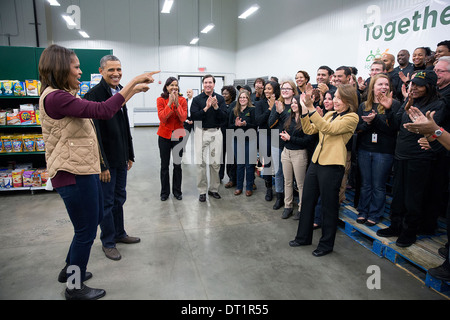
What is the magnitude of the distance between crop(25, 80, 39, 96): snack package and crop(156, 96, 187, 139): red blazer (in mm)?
1891

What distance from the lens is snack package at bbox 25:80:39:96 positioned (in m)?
4.22

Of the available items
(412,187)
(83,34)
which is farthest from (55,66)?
(83,34)

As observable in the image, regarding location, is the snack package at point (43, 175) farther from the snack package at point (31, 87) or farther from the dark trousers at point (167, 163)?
the dark trousers at point (167, 163)

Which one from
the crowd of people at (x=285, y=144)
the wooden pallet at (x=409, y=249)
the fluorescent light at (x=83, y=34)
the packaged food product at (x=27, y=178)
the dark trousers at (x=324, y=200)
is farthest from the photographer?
the fluorescent light at (x=83, y=34)

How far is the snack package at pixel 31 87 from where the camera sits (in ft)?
13.9

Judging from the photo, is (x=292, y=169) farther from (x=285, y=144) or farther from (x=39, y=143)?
(x=39, y=143)

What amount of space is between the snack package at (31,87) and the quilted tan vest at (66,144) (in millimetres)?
3017

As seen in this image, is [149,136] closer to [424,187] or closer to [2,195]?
[2,195]

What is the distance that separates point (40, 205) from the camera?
13.2ft

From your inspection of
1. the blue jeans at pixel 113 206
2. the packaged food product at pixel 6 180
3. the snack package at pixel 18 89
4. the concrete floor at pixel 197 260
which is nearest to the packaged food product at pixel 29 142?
the packaged food product at pixel 6 180

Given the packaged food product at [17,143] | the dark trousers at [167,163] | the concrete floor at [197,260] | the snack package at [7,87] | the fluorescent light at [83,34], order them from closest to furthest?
1. the concrete floor at [197,260]
2. the dark trousers at [167,163]
3. the snack package at [7,87]
4. the packaged food product at [17,143]
5. the fluorescent light at [83,34]

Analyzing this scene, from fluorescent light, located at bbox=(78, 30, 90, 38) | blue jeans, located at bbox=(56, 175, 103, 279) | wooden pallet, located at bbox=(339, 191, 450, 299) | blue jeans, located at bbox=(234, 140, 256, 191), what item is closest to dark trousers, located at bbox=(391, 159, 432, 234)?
wooden pallet, located at bbox=(339, 191, 450, 299)
